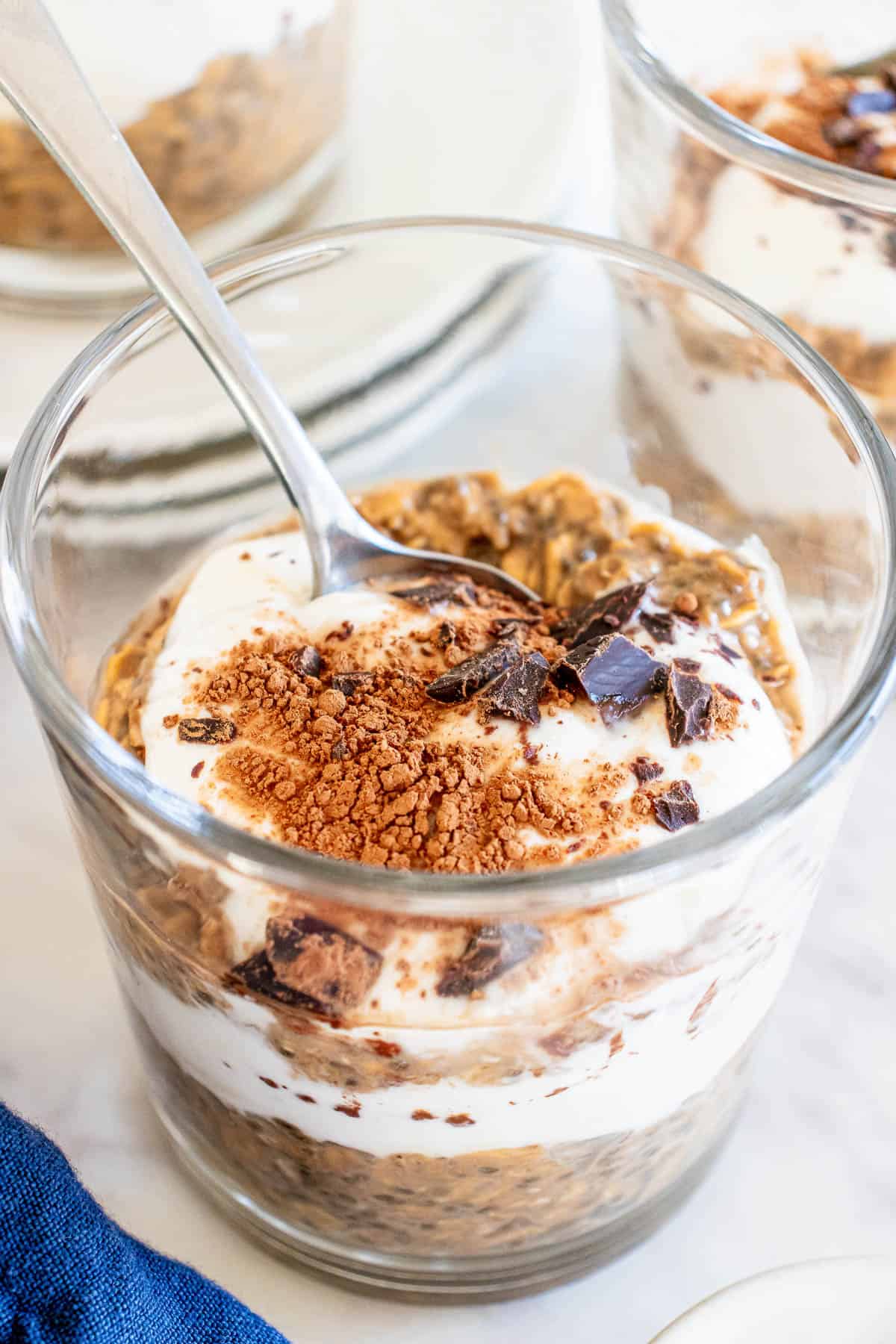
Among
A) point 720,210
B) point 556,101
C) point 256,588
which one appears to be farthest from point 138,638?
point 556,101

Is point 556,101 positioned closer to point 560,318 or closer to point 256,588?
point 560,318

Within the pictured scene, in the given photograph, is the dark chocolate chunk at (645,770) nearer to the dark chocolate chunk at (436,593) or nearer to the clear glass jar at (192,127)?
the dark chocolate chunk at (436,593)

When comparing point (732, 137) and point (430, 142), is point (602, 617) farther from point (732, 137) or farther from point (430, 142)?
point (430, 142)

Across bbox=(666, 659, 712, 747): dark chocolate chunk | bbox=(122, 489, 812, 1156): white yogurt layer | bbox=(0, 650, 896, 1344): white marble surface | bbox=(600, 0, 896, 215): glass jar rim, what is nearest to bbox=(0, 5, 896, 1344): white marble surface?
bbox=(0, 650, 896, 1344): white marble surface

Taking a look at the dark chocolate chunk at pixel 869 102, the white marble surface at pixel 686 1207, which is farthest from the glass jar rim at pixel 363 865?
the dark chocolate chunk at pixel 869 102

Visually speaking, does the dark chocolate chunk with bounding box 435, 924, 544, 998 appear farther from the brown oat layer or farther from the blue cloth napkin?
the blue cloth napkin
